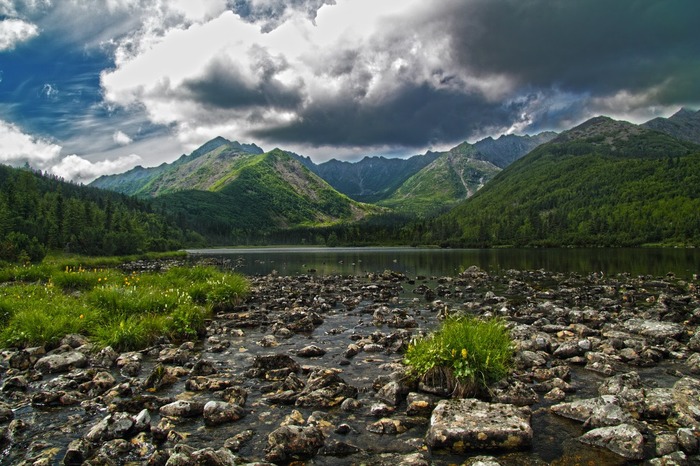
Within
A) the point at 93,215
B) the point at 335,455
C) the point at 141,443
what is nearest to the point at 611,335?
the point at 335,455

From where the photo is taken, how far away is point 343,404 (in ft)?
39.3

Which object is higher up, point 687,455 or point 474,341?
point 474,341

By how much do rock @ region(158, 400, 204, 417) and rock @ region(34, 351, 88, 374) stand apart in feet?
22.1

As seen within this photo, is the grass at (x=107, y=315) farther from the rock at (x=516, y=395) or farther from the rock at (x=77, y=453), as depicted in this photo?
the rock at (x=516, y=395)

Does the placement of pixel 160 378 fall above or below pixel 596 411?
below

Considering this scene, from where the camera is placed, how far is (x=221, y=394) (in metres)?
12.8

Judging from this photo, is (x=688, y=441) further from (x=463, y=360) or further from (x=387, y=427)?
(x=387, y=427)

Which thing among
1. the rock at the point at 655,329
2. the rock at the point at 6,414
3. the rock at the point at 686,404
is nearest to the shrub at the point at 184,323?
the rock at the point at 6,414

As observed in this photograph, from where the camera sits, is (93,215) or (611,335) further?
(93,215)

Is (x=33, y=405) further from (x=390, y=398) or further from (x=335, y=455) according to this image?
(x=390, y=398)

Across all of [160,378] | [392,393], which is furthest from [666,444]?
[160,378]

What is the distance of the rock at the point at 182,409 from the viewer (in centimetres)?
1136

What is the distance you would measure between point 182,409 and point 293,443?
4068 millimetres

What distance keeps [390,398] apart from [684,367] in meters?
12.1
